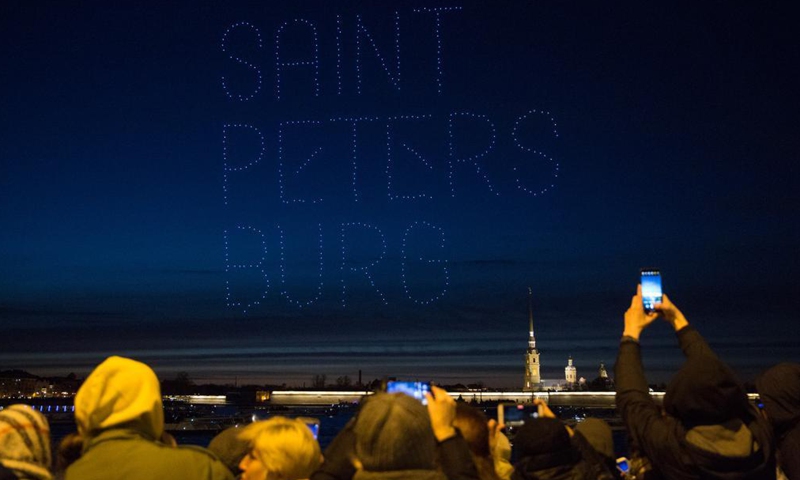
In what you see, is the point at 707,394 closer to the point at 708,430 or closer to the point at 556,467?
the point at 708,430

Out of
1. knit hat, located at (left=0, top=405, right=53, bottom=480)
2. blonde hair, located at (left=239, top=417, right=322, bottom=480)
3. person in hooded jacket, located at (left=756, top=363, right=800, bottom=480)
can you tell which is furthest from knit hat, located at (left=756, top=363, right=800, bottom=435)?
knit hat, located at (left=0, top=405, right=53, bottom=480)

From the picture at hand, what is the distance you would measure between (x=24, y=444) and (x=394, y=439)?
4.48 feet

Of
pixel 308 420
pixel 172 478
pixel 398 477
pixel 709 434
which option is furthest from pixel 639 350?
pixel 172 478

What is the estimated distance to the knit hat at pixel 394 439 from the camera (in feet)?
9.91

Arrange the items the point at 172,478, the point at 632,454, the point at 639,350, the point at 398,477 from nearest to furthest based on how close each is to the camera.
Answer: the point at 172,478 < the point at 398,477 < the point at 639,350 < the point at 632,454

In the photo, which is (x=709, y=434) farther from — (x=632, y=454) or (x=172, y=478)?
(x=172, y=478)

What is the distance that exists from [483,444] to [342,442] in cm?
103

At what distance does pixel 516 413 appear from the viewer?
14.6 feet

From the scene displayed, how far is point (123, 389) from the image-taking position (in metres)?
2.86

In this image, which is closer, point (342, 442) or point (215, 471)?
point (215, 471)

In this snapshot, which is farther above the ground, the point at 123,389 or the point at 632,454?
the point at 123,389

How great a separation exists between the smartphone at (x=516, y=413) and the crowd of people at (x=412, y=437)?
1.07 feet

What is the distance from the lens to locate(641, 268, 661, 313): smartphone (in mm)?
3818

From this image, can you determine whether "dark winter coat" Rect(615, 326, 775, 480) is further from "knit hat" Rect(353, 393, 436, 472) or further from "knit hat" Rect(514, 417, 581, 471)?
"knit hat" Rect(353, 393, 436, 472)
